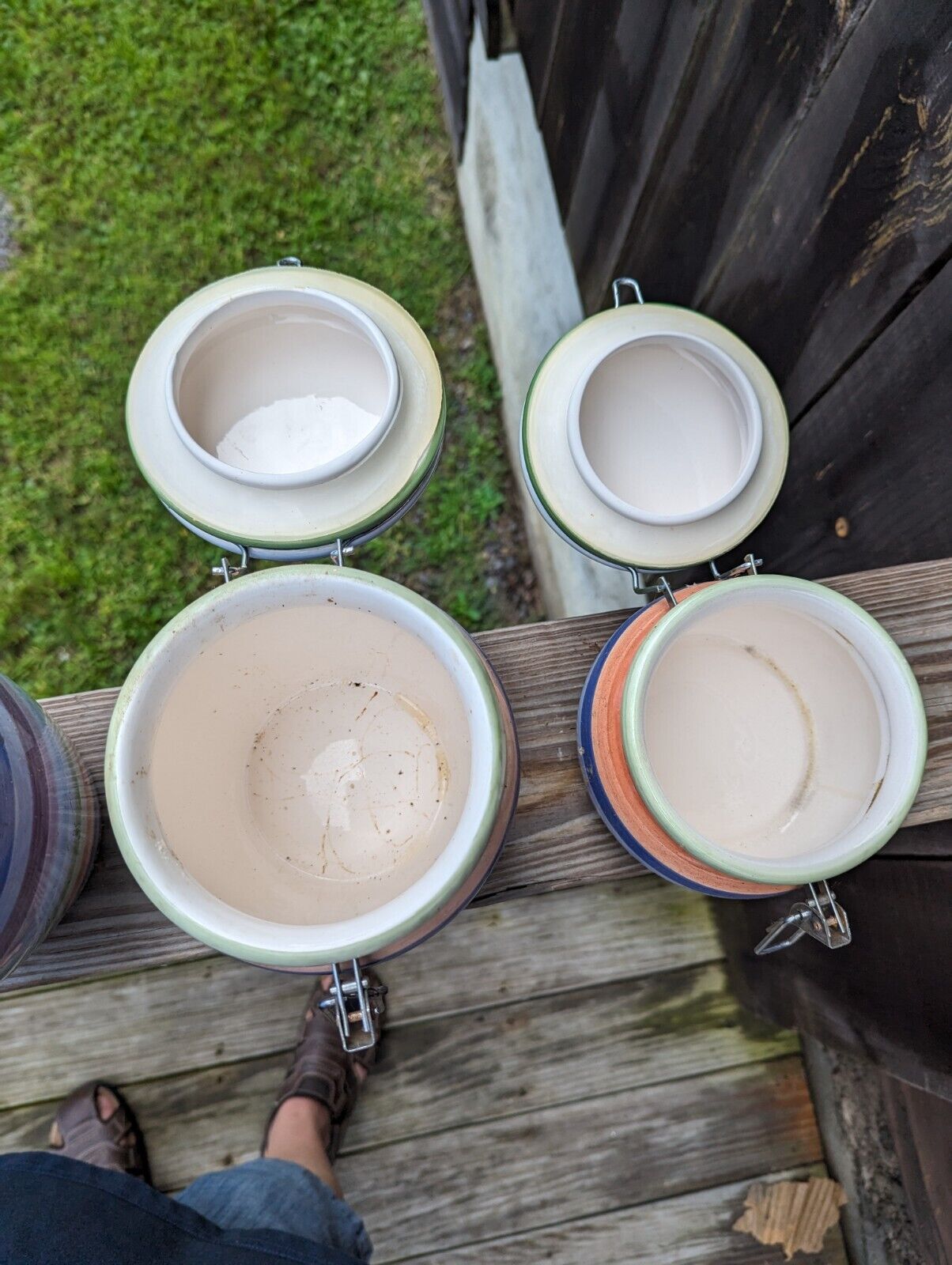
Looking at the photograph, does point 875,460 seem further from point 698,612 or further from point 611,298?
point 611,298

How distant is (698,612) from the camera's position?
70cm

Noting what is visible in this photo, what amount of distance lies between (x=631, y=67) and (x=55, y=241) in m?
1.39

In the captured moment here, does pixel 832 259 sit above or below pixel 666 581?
above

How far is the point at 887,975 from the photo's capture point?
98cm

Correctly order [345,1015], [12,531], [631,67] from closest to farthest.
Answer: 1. [345,1015]
2. [631,67]
3. [12,531]

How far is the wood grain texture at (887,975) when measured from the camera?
88 centimetres

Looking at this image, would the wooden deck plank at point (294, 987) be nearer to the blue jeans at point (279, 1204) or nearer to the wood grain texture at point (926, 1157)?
the blue jeans at point (279, 1204)

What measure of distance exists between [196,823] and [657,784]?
1.42 feet

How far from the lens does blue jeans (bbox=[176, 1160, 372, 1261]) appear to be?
1094 mm

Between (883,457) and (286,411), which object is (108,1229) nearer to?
(286,411)

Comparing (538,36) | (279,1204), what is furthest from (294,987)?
(538,36)

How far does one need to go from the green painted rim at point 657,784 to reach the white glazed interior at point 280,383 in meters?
0.43

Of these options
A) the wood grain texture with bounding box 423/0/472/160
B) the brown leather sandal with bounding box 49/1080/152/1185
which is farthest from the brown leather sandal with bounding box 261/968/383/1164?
the wood grain texture with bounding box 423/0/472/160

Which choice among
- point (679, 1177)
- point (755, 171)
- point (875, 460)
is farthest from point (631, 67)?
point (679, 1177)
